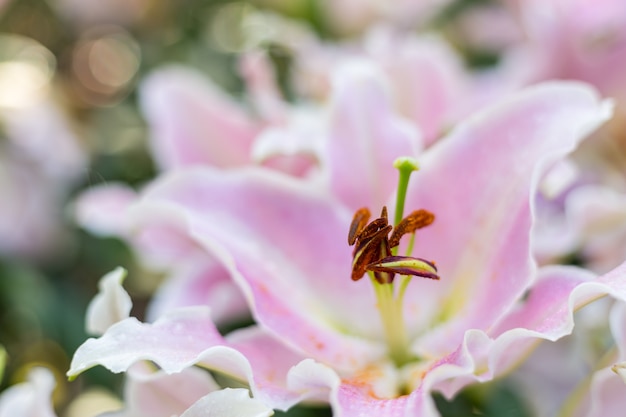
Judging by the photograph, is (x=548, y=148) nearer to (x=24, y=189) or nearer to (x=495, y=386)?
(x=495, y=386)

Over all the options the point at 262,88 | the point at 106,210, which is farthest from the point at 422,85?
the point at 106,210

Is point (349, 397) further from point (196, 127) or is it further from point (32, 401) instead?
point (196, 127)

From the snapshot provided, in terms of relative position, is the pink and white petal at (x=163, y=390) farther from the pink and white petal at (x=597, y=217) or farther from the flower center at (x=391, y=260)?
the pink and white petal at (x=597, y=217)

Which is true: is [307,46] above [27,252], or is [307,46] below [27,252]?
above

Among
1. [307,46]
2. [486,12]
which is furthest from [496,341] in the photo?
[486,12]

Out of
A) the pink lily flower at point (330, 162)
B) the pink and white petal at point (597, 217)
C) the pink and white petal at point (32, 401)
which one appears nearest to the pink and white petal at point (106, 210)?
the pink lily flower at point (330, 162)

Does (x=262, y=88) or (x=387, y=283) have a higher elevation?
(x=262, y=88)
